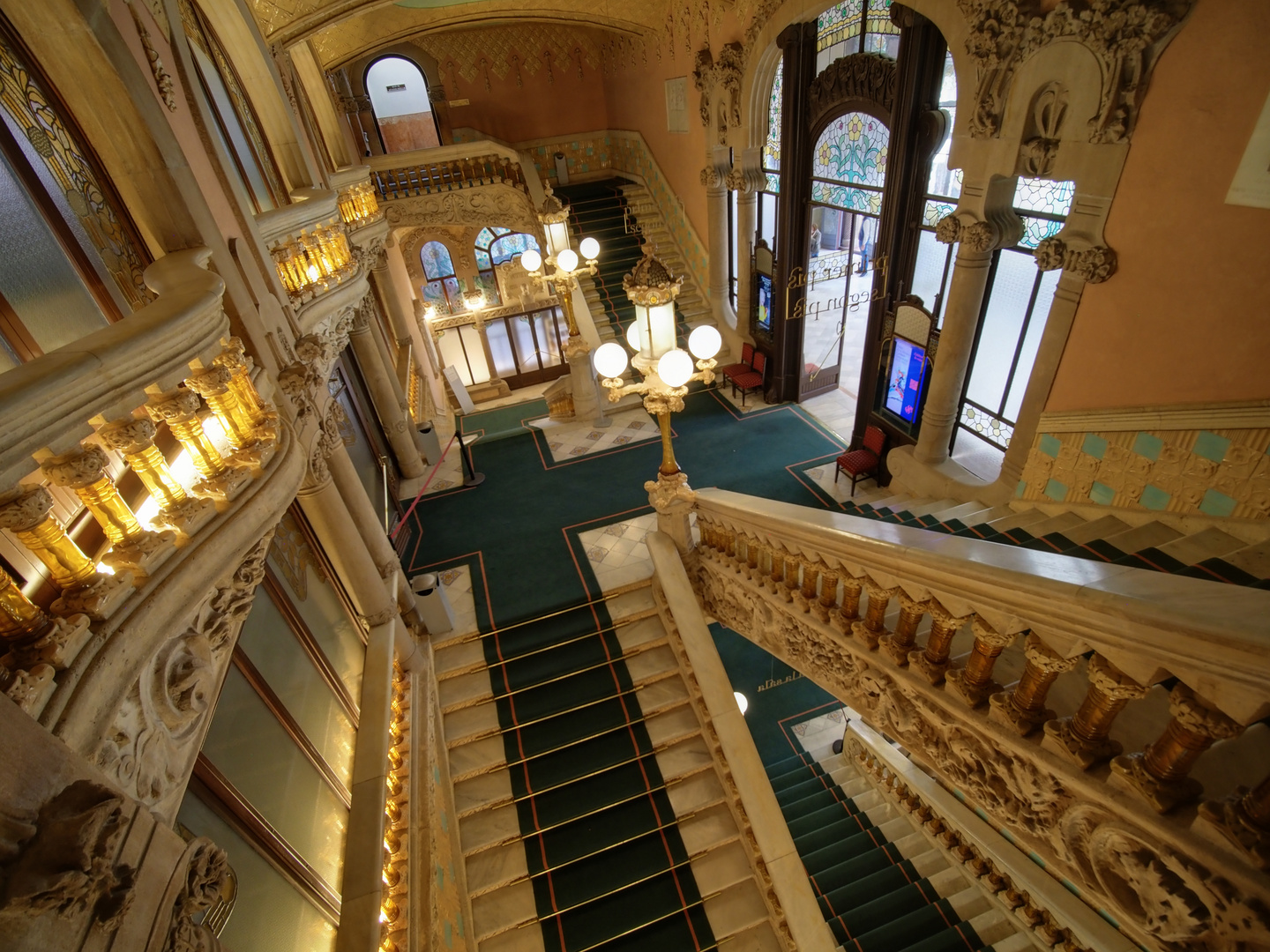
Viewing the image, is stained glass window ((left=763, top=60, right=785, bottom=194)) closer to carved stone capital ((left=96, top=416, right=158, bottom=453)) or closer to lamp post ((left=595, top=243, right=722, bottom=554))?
lamp post ((left=595, top=243, right=722, bottom=554))

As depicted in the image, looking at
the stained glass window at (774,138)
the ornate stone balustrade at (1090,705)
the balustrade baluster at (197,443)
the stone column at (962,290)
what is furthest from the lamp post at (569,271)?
the balustrade baluster at (197,443)

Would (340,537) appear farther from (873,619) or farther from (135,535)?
(873,619)

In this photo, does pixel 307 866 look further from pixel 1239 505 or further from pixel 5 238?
pixel 1239 505

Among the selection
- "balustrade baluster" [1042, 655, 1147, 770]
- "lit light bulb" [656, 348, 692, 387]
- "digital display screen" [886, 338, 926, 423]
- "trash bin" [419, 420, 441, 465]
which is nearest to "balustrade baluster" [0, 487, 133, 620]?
"balustrade baluster" [1042, 655, 1147, 770]

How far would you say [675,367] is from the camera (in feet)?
14.1

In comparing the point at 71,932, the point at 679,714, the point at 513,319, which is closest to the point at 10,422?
the point at 71,932

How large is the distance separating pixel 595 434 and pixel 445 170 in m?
7.49

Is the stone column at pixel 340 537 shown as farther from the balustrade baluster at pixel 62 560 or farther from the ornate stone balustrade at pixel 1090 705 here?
the ornate stone balustrade at pixel 1090 705

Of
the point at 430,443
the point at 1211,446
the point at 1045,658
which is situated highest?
the point at 1045,658

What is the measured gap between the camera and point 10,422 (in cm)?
139

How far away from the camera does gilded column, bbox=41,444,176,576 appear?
61.0 inches

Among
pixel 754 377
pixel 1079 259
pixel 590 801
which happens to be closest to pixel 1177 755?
pixel 1079 259

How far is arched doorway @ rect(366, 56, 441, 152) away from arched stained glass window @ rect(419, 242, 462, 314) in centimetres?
247

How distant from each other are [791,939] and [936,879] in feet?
6.62
